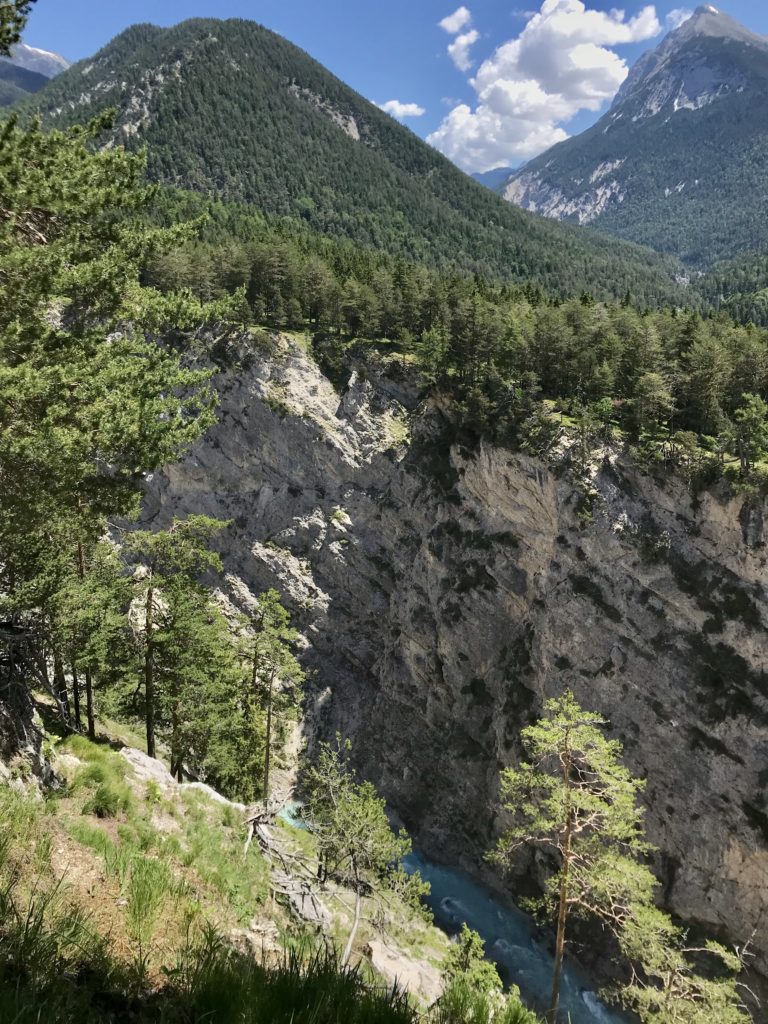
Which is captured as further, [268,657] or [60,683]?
[268,657]

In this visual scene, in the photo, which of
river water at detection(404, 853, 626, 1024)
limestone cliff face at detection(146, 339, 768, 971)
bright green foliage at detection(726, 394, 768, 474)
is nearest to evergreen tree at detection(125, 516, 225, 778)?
river water at detection(404, 853, 626, 1024)

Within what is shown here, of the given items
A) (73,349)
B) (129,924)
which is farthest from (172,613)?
(129,924)

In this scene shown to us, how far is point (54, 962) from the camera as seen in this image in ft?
13.1

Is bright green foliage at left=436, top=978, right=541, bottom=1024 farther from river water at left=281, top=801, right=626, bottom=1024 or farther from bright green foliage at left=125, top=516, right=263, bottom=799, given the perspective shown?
river water at left=281, top=801, right=626, bottom=1024

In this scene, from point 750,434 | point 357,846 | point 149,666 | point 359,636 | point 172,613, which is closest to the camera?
point 357,846

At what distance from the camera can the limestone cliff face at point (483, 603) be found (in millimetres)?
37344

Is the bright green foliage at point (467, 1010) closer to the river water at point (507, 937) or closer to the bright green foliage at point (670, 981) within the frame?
the bright green foliage at point (670, 981)

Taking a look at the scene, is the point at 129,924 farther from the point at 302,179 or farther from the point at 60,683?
the point at 302,179

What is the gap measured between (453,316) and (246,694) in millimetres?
44779

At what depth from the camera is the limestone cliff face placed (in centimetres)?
3734

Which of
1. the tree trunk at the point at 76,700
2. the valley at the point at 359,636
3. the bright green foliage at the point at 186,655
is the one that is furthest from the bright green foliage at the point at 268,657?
the tree trunk at the point at 76,700

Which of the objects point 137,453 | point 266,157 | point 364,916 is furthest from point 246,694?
point 266,157

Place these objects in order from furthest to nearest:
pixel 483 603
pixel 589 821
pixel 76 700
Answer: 1. pixel 483 603
2. pixel 76 700
3. pixel 589 821

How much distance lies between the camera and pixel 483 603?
5031 cm
